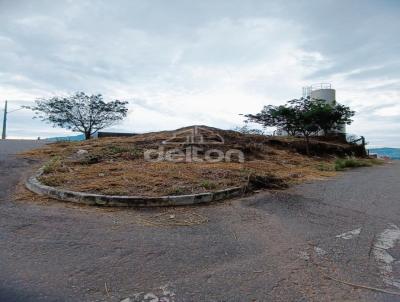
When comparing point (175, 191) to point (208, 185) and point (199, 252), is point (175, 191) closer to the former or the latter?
point (208, 185)

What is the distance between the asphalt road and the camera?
2441mm

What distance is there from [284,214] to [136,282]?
2733mm

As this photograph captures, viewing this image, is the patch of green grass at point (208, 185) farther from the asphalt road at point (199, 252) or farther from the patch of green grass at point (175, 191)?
the asphalt road at point (199, 252)

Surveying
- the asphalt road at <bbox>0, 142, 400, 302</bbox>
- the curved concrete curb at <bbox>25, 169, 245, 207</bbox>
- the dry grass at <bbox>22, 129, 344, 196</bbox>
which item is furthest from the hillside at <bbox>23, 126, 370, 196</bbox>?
the asphalt road at <bbox>0, 142, 400, 302</bbox>

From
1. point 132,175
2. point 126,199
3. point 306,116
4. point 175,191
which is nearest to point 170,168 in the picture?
point 132,175

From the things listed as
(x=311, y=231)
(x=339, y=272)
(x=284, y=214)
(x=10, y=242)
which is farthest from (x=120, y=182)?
(x=339, y=272)

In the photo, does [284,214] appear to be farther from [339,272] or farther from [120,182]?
[120,182]

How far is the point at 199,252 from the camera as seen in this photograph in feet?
10.3

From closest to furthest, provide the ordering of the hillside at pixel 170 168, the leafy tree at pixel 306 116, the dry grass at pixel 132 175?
the dry grass at pixel 132 175, the hillside at pixel 170 168, the leafy tree at pixel 306 116

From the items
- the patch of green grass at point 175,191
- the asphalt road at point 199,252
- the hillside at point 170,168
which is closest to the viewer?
the asphalt road at point 199,252

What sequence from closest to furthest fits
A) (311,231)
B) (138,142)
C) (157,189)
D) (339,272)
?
(339,272) → (311,231) → (157,189) → (138,142)

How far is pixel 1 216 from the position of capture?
4074 mm

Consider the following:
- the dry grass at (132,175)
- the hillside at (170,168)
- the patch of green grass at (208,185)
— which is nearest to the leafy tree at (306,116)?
the hillside at (170,168)

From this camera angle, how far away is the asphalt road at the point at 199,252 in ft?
8.01
